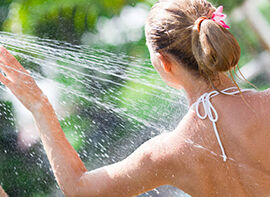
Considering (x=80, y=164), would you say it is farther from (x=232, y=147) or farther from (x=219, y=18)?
(x=219, y=18)

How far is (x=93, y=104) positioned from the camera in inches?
113

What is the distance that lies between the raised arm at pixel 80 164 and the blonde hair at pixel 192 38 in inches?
9.3

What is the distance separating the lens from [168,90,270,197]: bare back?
42.4 inches

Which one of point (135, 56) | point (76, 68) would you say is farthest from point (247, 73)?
point (76, 68)

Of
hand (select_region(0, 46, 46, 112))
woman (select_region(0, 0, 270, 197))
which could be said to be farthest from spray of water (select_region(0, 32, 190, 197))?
woman (select_region(0, 0, 270, 197))

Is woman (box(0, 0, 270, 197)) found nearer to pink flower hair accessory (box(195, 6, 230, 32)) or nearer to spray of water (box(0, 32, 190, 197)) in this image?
pink flower hair accessory (box(195, 6, 230, 32))

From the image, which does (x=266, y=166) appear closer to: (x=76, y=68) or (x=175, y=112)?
(x=175, y=112)

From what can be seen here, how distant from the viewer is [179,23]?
1108 millimetres

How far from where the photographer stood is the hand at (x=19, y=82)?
1253 millimetres

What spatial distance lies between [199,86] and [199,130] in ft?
0.42

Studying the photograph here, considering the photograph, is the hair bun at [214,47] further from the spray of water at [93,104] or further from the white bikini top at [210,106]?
the spray of water at [93,104]

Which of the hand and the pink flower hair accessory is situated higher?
the pink flower hair accessory

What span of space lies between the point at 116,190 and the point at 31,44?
129 cm

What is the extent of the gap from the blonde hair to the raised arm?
0.24 metres
